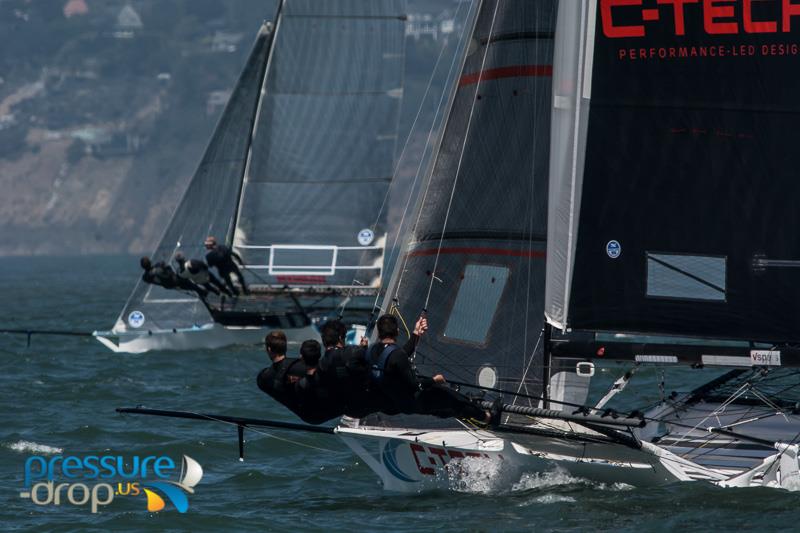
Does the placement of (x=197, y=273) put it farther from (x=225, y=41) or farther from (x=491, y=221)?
(x=225, y=41)

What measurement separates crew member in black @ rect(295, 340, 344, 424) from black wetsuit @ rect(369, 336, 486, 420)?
36 cm

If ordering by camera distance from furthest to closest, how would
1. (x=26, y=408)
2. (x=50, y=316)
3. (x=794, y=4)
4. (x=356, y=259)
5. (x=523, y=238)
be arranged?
1. (x=50, y=316)
2. (x=356, y=259)
3. (x=26, y=408)
4. (x=523, y=238)
5. (x=794, y=4)

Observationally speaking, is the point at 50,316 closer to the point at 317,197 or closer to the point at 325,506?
the point at 317,197

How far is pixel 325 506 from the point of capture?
11.8 meters

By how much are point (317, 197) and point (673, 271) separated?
1513 cm

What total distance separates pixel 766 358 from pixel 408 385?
8.70 ft

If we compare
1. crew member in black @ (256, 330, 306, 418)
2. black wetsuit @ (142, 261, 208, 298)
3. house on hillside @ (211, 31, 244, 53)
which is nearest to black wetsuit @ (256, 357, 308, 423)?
crew member in black @ (256, 330, 306, 418)

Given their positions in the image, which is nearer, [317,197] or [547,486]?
[547,486]

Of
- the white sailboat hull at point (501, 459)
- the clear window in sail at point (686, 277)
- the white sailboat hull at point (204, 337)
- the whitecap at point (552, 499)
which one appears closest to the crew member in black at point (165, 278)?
the white sailboat hull at point (204, 337)

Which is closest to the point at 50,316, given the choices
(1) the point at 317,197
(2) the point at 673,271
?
(1) the point at 317,197

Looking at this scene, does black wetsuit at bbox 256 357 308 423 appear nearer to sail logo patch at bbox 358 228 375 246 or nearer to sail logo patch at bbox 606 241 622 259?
sail logo patch at bbox 606 241 622 259

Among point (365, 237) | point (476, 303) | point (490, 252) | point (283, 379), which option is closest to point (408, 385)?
point (283, 379)

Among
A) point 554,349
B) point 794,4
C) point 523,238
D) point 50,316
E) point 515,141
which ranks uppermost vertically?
point 794,4

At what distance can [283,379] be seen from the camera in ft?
37.0
